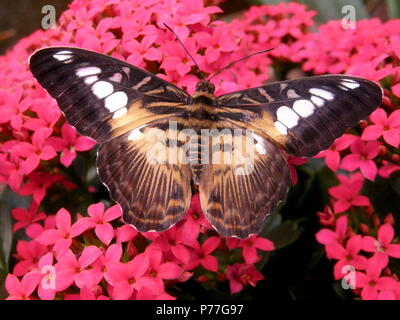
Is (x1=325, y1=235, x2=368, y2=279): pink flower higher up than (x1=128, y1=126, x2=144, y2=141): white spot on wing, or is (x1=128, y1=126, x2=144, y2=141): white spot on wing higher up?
(x1=128, y1=126, x2=144, y2=141): white spot on wing

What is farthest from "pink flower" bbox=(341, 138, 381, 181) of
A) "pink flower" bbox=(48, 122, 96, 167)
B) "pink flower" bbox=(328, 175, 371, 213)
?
"pink flower" bbox=(48, 122, 96, 167)

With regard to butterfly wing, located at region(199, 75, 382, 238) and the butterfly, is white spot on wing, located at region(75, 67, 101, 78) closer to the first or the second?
the butterfly

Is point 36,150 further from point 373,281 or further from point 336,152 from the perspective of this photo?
point 373,281

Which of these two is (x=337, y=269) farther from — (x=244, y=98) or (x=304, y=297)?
(x=244, y=98)

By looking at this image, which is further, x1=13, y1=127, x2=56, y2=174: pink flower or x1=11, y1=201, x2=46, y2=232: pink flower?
x1=11, y1=201, x2=46, y2=232: pink flower

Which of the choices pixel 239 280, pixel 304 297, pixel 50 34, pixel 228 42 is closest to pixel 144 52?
pixel 228 42

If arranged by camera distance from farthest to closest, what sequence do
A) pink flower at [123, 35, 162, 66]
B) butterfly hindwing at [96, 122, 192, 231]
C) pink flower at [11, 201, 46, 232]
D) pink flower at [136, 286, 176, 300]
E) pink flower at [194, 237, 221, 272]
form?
1. pink flower at [11, 201, 46, 232]
2. pink flower at [123, 35, 162, 66]
3. pink flower at [194, 237, 221, 272]
4. butterfly hindwing at [96, 122, 192, 231]
5. pink flower at [136, 286, 176, 300]

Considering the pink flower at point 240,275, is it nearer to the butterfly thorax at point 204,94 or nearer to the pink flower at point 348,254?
the pink flower at point 348,254
